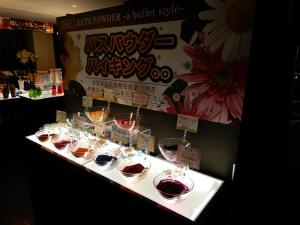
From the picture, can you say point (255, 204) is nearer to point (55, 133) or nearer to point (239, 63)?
point (239, 63)

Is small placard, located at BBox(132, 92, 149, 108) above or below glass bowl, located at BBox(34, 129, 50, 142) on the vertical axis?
above

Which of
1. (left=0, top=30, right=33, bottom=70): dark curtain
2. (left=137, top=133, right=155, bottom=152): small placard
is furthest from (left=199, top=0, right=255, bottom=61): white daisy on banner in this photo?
(left=0, top=30, right=33, bottom=70): dark curtain

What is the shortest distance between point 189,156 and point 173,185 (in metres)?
0.21

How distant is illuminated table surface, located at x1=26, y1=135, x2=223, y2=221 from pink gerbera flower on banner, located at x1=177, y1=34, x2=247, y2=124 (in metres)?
0.42

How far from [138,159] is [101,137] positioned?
556mm

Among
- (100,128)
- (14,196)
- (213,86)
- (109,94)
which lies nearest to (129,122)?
(100,128)

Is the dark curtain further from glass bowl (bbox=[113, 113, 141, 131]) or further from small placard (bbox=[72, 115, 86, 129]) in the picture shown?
glass bowl (bbox=[113, 113, 141, 131])

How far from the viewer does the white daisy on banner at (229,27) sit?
1.24 metres

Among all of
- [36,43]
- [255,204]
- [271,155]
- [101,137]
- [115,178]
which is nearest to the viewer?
[271,155]

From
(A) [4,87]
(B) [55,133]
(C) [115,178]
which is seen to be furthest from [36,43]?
(C) [115,178]

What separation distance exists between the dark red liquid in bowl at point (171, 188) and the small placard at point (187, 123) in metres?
0.38

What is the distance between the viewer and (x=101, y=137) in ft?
6.98

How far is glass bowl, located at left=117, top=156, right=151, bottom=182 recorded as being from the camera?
4.87 ft

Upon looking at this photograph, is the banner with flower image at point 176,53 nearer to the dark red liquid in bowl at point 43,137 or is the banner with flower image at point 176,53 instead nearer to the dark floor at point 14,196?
the dark red liquid in bowl at point 43,137
